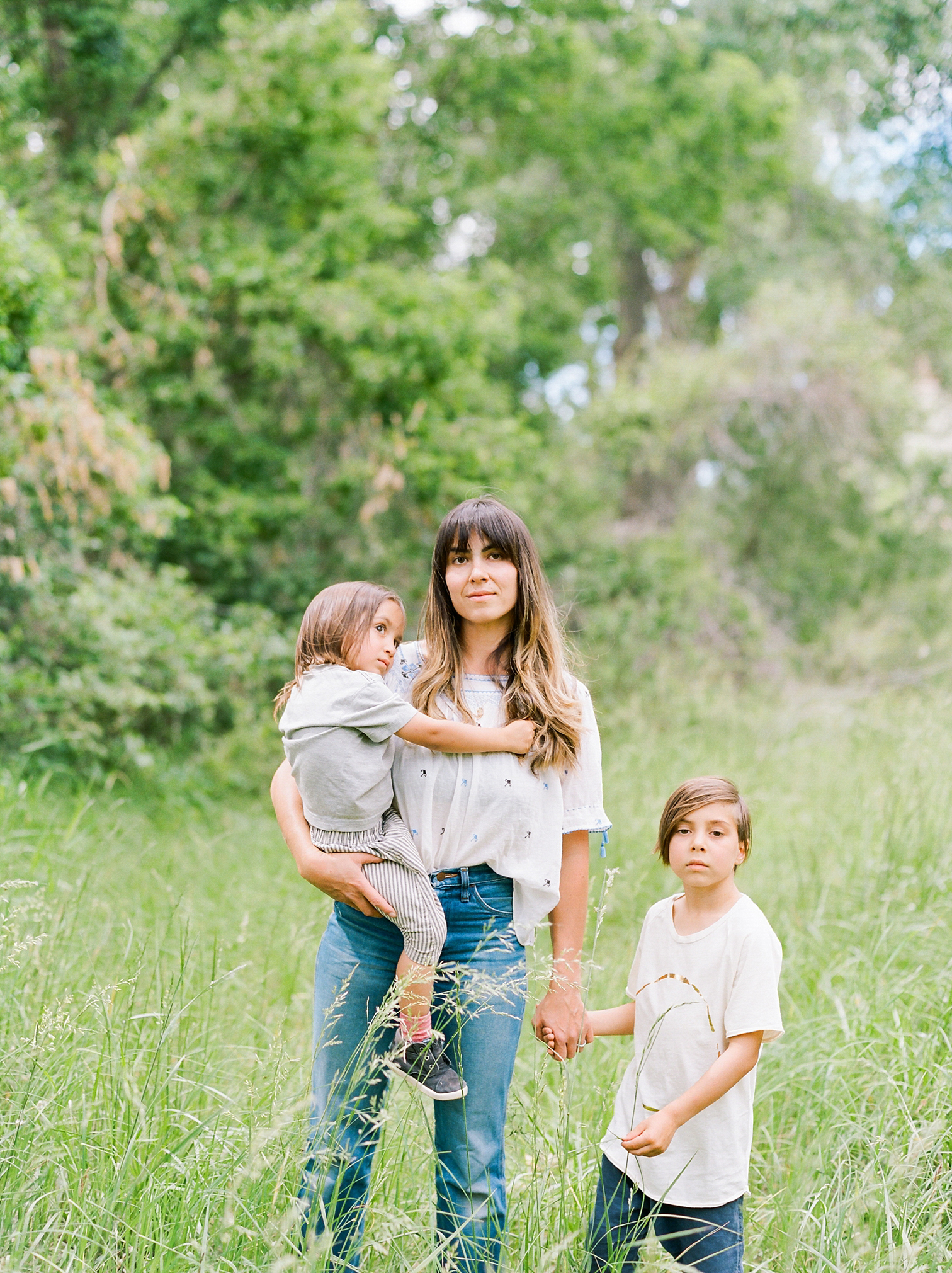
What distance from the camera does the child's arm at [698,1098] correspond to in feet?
5.98

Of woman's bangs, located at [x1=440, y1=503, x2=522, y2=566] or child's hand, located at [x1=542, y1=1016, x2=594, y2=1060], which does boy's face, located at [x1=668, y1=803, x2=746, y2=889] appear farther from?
woman's bangs, located at [x1=440, y1=503, x2=522, y2=566]

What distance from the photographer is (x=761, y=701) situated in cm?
909

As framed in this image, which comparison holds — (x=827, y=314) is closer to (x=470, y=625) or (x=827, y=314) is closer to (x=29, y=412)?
(x=29, y=412)

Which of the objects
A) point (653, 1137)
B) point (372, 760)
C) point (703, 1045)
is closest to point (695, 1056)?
point (703, 1045)

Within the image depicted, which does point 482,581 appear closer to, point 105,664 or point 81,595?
point 81,595

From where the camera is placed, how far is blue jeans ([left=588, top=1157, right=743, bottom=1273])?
1905 millimetres

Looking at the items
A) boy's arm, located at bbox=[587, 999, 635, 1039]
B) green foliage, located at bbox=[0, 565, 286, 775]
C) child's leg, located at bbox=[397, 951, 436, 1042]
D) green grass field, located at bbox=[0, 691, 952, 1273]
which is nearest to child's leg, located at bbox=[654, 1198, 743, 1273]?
green grass field, located at bbox=[0, 691, 952, 1273]

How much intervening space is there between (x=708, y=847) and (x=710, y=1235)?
68cm

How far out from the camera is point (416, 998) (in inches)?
78.9

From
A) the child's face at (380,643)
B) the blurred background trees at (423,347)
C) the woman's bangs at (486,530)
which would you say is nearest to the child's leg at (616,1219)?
the child's face at (380,643)

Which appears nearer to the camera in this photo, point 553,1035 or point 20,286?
point 553,1035

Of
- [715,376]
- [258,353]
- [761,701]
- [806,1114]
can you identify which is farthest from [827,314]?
[806,1114]

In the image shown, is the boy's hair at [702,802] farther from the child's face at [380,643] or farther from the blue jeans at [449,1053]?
the child's face at [380,643]

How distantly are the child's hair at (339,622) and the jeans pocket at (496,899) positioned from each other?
559 mm
